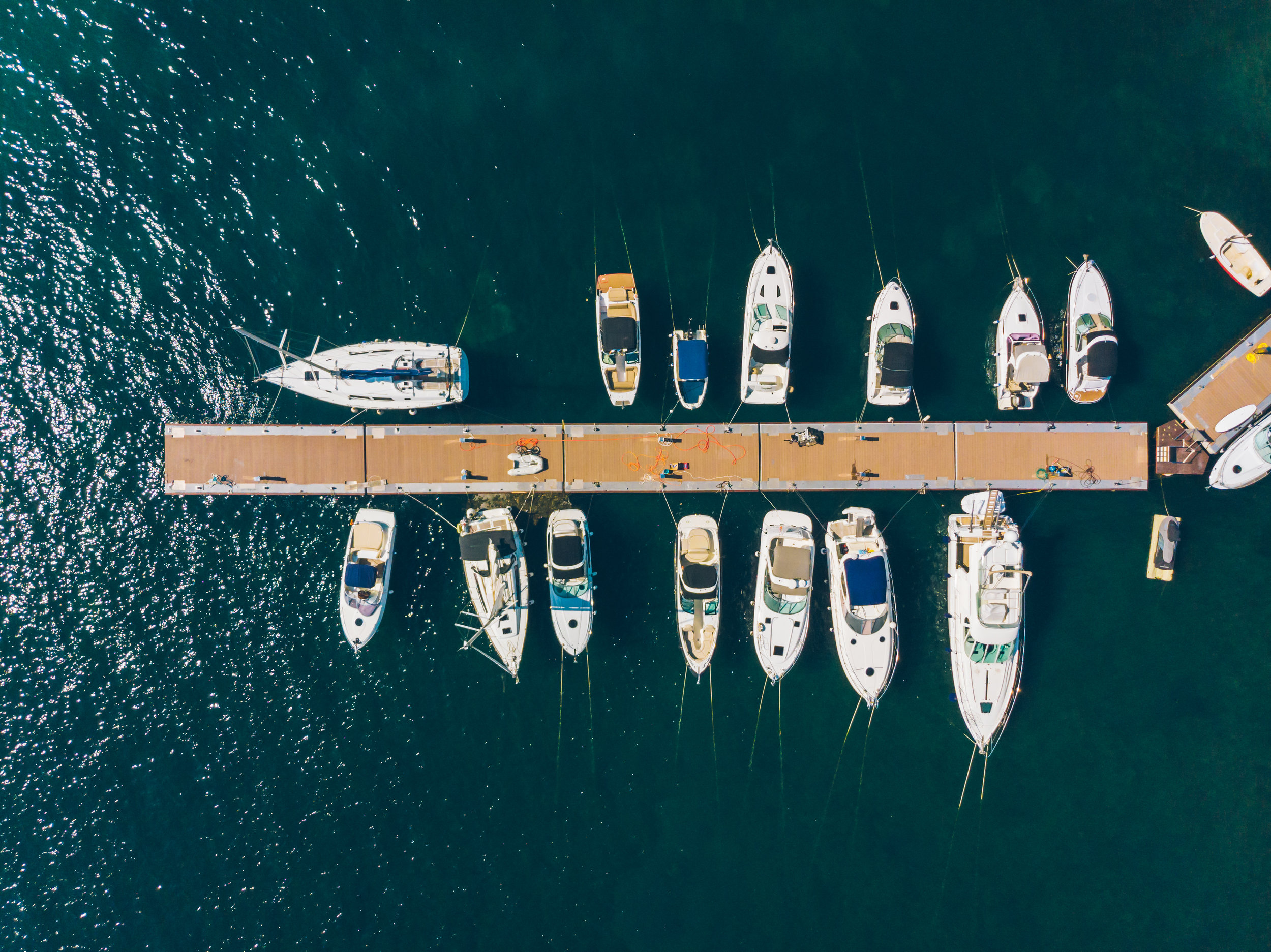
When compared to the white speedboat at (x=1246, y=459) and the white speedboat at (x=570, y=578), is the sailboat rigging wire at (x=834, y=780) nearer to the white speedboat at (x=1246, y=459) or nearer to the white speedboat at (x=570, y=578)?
the white speedboat at (x=570, y=578)

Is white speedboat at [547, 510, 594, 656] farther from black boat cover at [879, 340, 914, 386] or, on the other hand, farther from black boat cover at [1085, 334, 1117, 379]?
black boat cover at [1085, 334, 1117, 379]

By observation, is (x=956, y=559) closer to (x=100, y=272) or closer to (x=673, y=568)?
(x=673, y=568)

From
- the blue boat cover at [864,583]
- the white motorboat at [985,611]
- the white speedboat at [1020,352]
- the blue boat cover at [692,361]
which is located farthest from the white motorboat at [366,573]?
the white speedboat at [1020,352]

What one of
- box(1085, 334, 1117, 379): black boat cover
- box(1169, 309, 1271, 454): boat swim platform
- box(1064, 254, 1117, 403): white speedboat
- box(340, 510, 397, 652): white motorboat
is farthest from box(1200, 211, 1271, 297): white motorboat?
box(340, 510, 397, 652): white motorboat

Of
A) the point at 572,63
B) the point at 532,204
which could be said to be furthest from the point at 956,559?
the point at 572,63

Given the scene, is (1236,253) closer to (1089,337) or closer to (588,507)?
(1089,337)

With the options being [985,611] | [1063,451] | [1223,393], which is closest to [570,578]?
[985,611]
